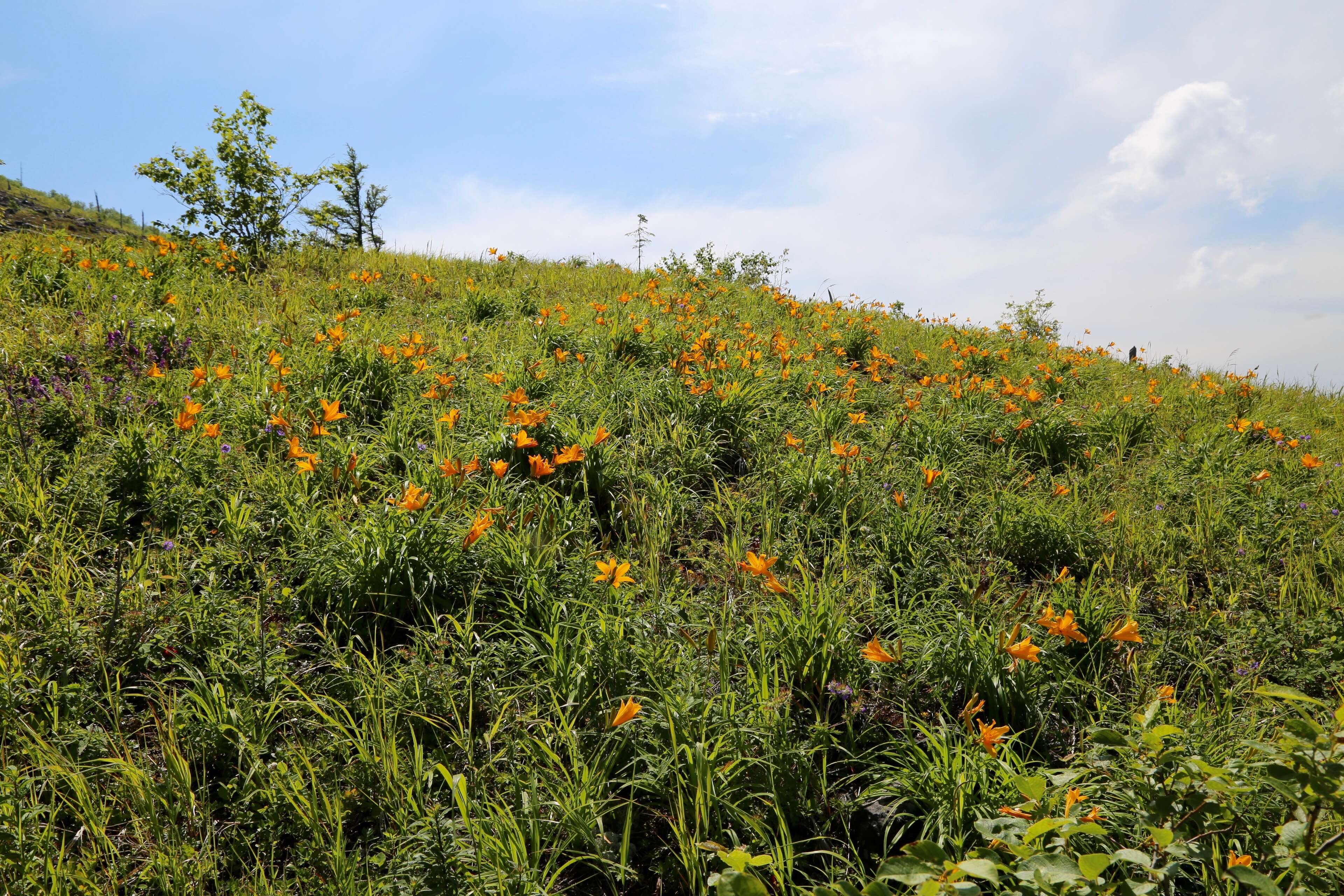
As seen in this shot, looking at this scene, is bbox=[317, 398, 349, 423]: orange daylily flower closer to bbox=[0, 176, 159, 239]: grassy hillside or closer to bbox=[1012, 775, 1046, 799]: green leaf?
bbox=[1012, 775, 1046, 799]: green leaf

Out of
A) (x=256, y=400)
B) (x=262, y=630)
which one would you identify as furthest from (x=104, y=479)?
(x=262, y=630)

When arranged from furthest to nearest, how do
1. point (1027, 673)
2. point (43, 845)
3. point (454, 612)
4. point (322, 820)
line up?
point (454, 612) → point (1027, 673) → point (322, 820) → point (43, 845)

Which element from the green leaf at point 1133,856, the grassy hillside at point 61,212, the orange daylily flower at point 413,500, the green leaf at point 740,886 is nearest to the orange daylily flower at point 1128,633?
the green leaf at point 1133,856

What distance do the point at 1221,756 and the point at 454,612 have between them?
2.50 meters

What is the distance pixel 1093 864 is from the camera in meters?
0.96

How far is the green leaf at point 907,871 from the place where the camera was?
1006 mm

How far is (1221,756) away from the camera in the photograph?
74.6 inches

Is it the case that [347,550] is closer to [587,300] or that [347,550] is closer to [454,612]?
[454,612]

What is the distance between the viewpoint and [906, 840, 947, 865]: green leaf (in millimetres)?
1013

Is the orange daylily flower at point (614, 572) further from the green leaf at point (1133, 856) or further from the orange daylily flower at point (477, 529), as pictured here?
the green leaf at point (1133, 856)

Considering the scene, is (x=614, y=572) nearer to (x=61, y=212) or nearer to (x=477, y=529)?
(x=477, y=529)

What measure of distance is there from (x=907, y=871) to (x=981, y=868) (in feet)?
0.40

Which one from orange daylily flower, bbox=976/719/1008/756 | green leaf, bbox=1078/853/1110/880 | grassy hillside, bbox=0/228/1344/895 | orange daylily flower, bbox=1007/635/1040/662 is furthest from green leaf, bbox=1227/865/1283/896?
orange daylily flower, bbox=1007/635/1040/662

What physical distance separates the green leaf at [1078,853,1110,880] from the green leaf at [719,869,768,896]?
475 millimetres
